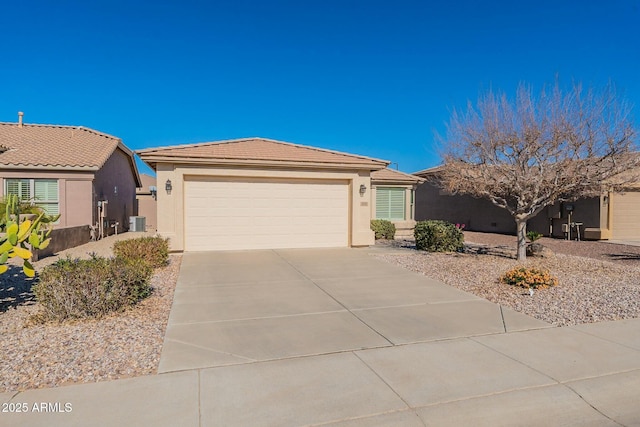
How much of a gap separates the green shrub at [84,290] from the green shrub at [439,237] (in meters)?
9.33

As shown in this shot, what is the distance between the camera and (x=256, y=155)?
13.3 m

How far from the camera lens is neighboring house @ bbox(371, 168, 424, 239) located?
19.2 metres

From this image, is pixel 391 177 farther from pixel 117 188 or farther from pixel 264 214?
pixel 117 188

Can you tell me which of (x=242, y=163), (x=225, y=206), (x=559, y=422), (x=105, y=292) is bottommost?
(x=559, y=422)

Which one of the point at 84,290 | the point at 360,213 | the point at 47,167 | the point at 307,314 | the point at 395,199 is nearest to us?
the point at 84,290

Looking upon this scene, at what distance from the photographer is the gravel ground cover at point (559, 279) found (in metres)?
6.59

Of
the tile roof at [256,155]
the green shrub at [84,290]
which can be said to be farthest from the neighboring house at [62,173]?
the green shrub at [84,290]

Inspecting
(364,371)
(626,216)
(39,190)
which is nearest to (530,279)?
(364,371)

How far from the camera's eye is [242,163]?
12859mm

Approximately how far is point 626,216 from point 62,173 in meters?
24.0

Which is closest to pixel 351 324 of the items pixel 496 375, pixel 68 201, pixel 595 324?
pixel 496 375

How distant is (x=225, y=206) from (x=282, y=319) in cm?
767

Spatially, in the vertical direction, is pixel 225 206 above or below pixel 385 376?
above

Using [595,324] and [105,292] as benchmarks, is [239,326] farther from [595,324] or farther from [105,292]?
[595,324]
